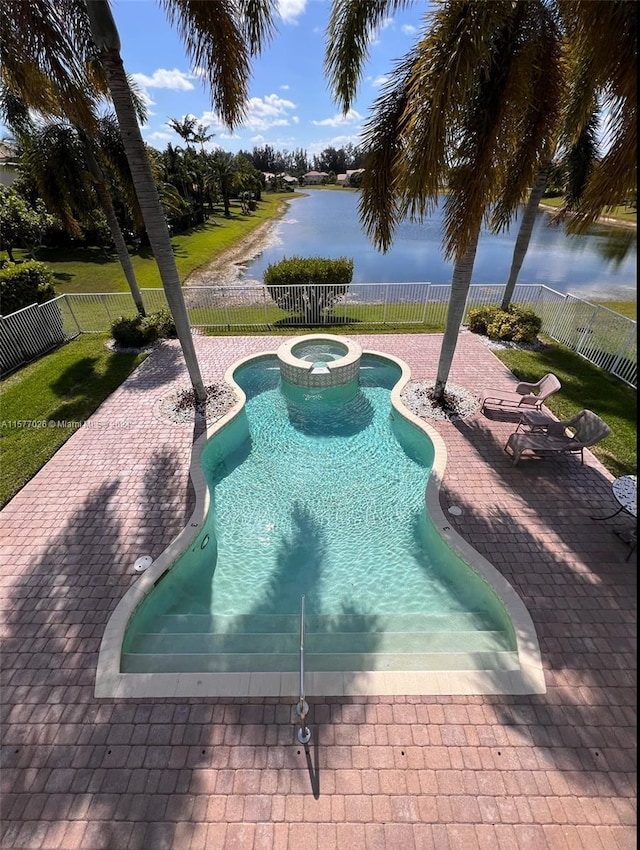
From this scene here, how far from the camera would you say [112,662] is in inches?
169

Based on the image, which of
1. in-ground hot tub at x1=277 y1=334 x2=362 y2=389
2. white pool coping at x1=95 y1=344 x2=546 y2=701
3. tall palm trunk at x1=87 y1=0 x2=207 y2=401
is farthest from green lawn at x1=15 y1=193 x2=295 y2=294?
white pool coping at x1=95 y1=344 x2=546 y2=701

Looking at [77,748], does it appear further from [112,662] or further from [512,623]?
[512,623]

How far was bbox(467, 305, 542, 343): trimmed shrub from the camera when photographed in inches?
460

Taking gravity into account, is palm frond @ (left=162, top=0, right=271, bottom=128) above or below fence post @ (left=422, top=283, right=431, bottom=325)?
above

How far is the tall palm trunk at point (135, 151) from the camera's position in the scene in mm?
5520

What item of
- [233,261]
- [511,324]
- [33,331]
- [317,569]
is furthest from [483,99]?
[233,261]

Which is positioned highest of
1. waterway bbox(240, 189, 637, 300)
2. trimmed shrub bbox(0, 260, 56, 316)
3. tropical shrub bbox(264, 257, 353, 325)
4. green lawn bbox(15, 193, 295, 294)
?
trimmed shrub bbox(0, 260, 56, 316)

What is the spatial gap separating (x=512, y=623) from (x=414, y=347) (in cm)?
867

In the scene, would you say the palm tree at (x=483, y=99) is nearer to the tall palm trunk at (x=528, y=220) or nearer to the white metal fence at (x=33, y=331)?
the tall palm trunk at (x=528, y=220)

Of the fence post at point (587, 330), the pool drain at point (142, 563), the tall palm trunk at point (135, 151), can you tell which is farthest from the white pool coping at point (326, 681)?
the fence post at point (587, 330)

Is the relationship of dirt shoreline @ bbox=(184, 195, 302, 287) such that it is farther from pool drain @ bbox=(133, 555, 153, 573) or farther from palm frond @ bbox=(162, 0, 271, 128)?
pool drain @ bbox=(133, 555, 153, 573)

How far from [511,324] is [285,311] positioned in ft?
25.7

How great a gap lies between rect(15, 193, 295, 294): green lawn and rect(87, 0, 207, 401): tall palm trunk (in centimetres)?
1520

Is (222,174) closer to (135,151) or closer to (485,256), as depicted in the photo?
(485,256)
